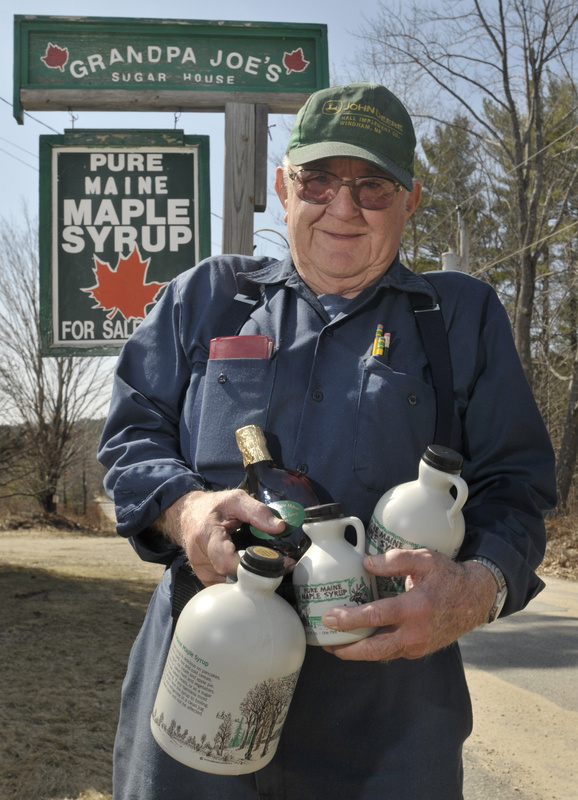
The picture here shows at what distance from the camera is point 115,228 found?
13.6 ft

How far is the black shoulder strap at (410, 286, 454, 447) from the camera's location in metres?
1.70

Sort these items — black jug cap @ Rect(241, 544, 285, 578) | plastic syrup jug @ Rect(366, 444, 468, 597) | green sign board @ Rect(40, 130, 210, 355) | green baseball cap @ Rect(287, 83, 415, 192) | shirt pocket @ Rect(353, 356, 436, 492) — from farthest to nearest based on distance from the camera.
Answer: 1. green sign board @ Rect(40, 130, 210, 355)
2. green baseball cap @ Rect(287, 83, 415, 192)
3. shirt pocket @ Rect(353, 356, 436, 492)
4. plastic syrup jug @ Rect(366, 444, 468, 597)
5. black jug cap @ Rect(241, 544, 285, 578)

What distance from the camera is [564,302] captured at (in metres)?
19.6

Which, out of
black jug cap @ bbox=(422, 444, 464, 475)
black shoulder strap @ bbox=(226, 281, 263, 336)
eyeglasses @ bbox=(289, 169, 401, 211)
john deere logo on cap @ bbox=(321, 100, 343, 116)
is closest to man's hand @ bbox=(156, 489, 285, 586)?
black jug cap @ bbox=(422, 444, 464, 475)

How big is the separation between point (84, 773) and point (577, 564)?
375 inches

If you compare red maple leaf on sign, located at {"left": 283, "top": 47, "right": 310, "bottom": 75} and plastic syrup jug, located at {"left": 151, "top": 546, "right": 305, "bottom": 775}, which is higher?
red maple leaf on sign, located at {"left": 283, "top": 47, "right": 310, "bottom": 75}

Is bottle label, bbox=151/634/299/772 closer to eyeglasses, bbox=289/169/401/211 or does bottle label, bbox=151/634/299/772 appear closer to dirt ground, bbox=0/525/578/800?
eyeglasses, bbox=289/169/401/211

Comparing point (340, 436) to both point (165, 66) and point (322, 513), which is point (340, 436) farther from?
point (165, 66)

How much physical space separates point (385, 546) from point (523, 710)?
394cm

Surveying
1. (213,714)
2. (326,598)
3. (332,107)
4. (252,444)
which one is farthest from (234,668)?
(332,107)

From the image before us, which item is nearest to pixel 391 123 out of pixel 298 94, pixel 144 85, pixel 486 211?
pixel 298 94

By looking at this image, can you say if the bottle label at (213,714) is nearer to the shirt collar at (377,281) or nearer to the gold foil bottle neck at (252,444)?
the gold foil bottle neck at (252,444)

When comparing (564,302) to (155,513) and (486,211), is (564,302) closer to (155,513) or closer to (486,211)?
(486,211)

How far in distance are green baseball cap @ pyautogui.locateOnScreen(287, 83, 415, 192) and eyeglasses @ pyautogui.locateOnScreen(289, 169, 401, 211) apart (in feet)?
0.12
